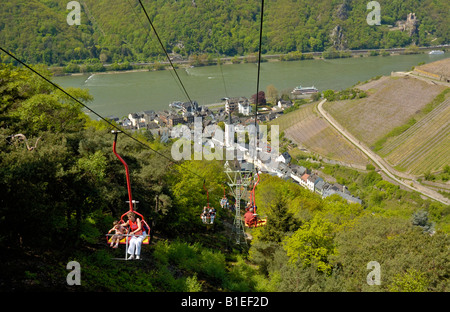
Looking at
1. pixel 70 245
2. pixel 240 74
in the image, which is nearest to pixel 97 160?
pixel 70 245

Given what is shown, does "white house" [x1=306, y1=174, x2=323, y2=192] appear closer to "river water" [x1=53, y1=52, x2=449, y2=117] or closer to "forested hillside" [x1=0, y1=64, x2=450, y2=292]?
"forested hillside" [x1=0, y1=64, x2=450, y2=292]

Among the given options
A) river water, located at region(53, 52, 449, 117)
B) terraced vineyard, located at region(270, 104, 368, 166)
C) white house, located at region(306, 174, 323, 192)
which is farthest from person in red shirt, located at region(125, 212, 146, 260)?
river water, located at region(53, 52, 449, 117)

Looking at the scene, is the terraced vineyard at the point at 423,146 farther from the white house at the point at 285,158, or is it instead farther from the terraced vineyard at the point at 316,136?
the white house at the point at 285,158

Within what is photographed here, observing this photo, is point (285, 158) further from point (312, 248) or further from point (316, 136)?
point (312, 248)

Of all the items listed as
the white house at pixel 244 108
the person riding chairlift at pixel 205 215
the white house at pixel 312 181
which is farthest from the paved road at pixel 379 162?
the person riding chairlift at pixel 205 215

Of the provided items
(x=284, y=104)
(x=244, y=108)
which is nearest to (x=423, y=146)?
(x=284, y=104)
